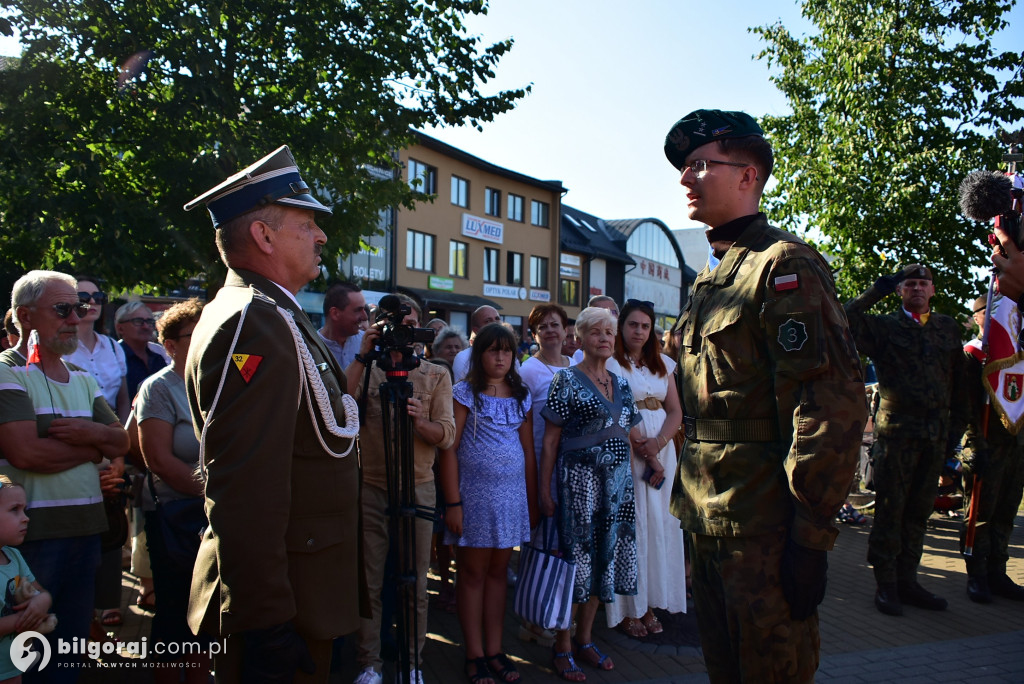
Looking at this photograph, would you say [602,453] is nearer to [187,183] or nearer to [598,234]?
[187,183]

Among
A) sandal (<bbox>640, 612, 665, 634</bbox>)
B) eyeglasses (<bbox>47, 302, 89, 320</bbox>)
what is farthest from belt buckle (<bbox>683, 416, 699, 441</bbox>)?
sandal (<bbox>640, 612, 665, 634</bbox>)

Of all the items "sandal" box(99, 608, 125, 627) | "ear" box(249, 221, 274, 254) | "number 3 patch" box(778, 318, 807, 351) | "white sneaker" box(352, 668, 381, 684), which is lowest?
"sandal" box(99, 608, 125, 627)

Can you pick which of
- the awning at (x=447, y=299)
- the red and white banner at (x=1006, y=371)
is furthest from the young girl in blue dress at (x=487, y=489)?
the awning at (x=447, y=299)

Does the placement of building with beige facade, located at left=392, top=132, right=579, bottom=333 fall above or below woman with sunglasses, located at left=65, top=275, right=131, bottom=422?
above

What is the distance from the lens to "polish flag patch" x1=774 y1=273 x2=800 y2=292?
89.4 inches

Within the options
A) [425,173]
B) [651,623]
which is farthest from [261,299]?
[425,173]

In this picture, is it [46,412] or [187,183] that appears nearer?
[46,412]

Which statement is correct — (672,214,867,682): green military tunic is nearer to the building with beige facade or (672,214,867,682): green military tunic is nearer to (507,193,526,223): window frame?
the building with beige facade

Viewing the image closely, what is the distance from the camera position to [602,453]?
4613mm

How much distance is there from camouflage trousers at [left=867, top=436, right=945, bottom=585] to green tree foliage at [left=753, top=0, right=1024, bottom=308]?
5.81 metres

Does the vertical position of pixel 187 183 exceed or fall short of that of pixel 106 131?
it falls short

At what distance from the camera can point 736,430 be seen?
94.7 inches

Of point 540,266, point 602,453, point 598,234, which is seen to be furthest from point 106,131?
point 598,234

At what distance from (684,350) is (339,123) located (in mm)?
9248
